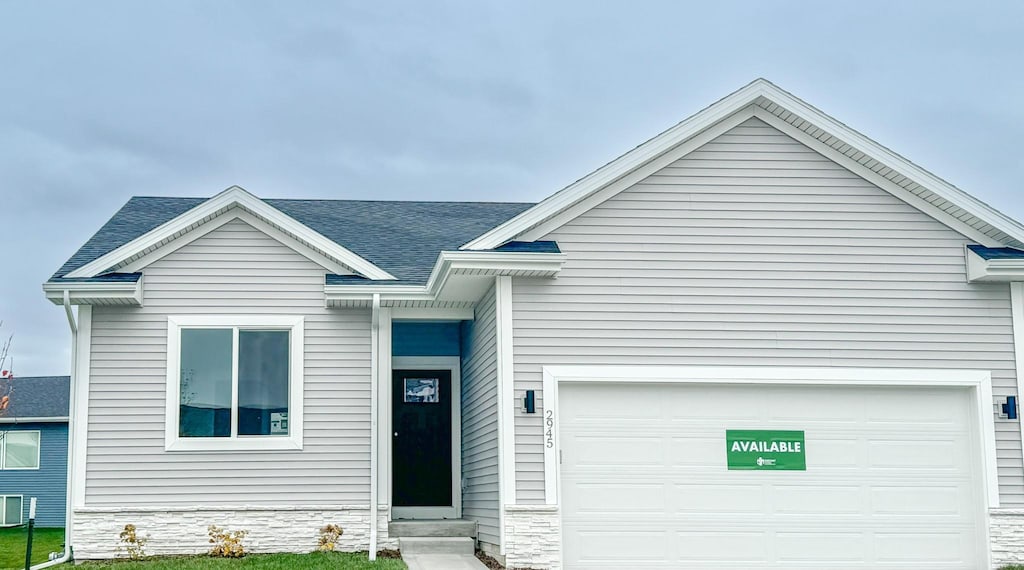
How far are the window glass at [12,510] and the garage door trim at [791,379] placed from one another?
2108 centimetres

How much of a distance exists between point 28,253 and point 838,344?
61.6 feet

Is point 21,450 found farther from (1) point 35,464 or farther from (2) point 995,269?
(2) point 995,269

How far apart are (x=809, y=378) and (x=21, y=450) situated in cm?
2283

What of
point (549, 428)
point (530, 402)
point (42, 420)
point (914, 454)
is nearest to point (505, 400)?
point (530, 402)

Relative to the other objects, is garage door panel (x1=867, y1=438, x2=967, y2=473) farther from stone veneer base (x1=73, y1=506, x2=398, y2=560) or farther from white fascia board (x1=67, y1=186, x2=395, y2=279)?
white fascia board (x1=67, y1=186, x2=395, y2=279)

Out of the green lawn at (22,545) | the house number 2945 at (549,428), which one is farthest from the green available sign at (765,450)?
the green lawn at (22,545)

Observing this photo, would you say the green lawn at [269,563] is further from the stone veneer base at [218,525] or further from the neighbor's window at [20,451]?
the neighbor's window at [20,451]

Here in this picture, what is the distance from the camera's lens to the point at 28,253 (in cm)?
2311

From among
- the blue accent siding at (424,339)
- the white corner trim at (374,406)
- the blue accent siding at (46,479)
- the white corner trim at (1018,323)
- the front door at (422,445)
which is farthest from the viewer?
the blue accent siding at (46,479)

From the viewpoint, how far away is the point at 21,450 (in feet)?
88.3

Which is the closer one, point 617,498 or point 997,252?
point 617,498

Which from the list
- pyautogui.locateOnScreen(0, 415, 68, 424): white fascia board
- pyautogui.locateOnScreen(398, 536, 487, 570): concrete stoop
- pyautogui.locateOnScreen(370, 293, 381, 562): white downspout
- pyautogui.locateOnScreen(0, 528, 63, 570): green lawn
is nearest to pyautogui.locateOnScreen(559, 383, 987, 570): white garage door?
pyautogui.locateOnScreen(398, 536, 487, 570): concrete stoop

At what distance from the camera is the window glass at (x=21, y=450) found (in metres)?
26.8

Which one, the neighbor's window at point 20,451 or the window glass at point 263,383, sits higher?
the window glass at point 263,383
